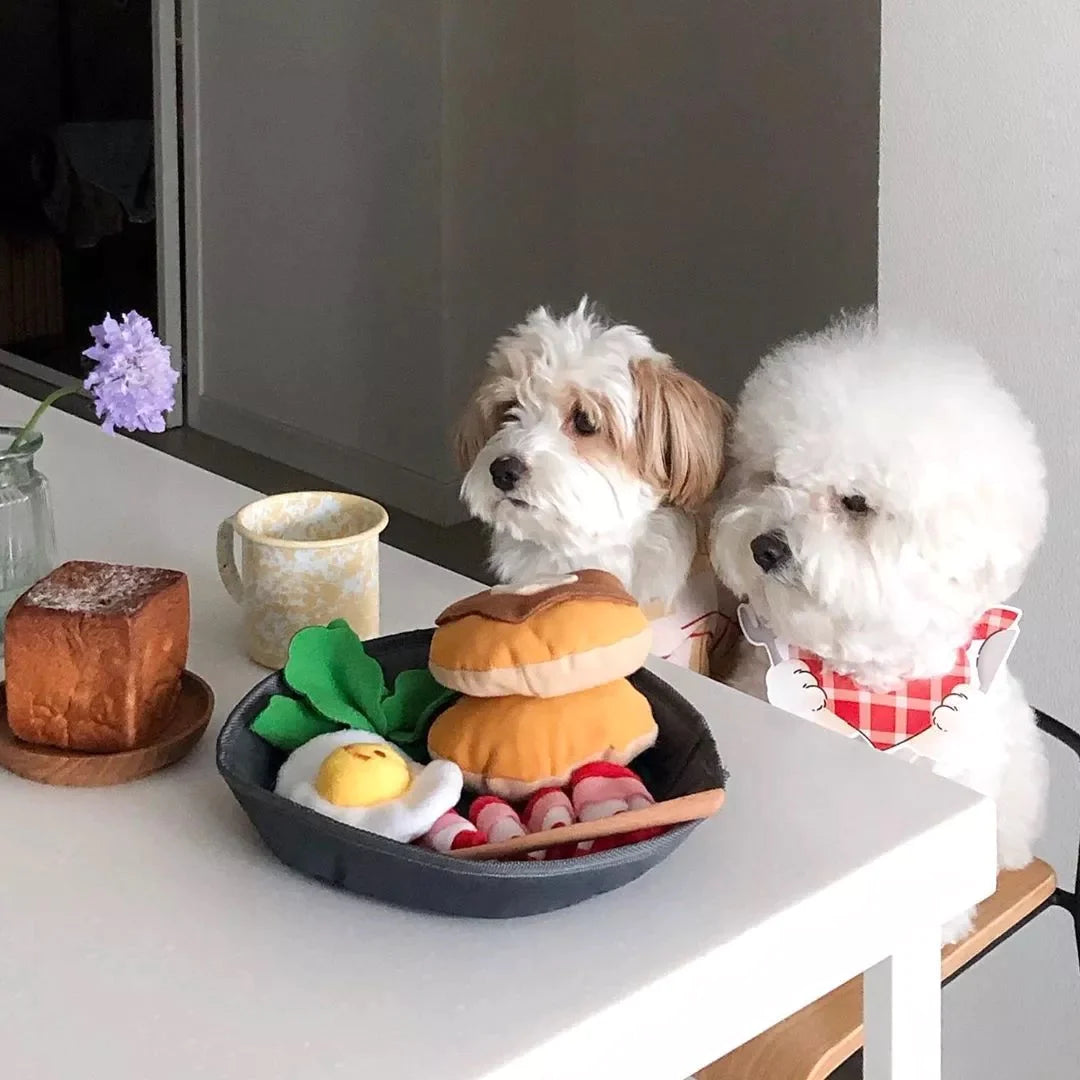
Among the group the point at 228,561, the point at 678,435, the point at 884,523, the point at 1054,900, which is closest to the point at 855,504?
the point at 884,523

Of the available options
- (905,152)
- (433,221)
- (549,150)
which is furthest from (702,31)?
(905,152)

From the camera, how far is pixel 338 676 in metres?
0.82

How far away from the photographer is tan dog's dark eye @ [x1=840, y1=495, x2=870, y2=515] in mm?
1177

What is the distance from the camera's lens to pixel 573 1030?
594mm

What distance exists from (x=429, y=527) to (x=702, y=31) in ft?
4.28

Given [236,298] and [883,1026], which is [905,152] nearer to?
[883,1026]

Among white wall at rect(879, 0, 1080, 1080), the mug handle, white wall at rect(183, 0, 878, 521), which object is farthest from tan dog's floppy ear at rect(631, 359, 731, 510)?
white wall at rect(183, 0, 878, 521)

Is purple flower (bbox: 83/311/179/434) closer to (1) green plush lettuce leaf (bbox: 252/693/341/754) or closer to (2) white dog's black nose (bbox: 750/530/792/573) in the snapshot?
(1) green plush lettuce leaf (bbox: 252/693/341/754)

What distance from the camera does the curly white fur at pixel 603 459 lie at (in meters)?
1.25

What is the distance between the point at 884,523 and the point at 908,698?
0.55ft

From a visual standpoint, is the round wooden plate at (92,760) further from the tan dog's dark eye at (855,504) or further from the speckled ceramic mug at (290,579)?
the tan dog's dark eye at (855,504)

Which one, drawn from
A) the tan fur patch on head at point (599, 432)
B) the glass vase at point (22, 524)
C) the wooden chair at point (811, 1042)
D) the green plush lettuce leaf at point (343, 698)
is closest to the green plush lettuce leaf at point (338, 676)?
the green plush lettuce leaf at point (343, 698)

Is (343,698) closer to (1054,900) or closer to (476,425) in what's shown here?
(476,425)

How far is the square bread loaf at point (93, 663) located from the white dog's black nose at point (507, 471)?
1.57 ft
